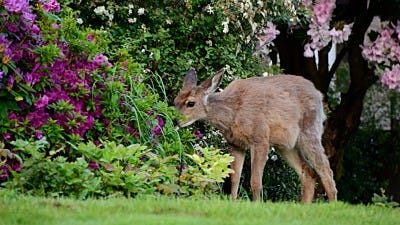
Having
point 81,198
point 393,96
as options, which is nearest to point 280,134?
point 81,198

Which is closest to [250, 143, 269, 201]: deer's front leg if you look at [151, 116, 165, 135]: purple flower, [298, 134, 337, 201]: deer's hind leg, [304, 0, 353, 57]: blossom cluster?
[298, 134, 337, 201]: deer's hind leg

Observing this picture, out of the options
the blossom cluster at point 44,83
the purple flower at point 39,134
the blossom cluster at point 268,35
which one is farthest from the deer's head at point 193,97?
the blossom cluster at point 268,35

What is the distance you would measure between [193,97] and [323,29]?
4340 millimetres

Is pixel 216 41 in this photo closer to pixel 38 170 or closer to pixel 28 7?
Answer: pixel 28 7

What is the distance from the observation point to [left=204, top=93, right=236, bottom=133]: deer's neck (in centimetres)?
1127

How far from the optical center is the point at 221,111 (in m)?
11.3

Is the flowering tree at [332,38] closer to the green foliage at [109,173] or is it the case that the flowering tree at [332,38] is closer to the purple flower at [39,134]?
the green foliage at [109,173]

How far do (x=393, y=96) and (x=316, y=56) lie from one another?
4.19 m

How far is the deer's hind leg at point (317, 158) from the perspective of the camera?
11.7 m

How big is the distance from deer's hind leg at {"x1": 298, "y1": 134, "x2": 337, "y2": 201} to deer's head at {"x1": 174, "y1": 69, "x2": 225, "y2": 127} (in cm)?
127

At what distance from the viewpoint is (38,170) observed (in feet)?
28.0

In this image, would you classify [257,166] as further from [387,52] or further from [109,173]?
[387,52]

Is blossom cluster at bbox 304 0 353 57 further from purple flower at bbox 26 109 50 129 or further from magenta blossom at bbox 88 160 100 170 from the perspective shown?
magenta blossom at bbox 88 160 100 170

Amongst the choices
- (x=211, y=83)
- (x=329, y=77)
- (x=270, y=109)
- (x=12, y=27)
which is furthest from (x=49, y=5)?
(x=329, y=77)
